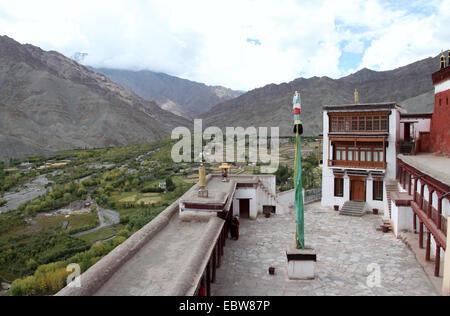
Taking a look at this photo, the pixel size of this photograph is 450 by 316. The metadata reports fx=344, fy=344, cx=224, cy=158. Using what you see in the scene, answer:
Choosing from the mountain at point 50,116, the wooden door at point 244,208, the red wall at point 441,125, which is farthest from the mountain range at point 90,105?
the wooden door at point 244,208

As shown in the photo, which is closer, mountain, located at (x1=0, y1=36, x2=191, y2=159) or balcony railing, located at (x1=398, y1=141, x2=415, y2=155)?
balcony railing, located at (x1=398, y1=141, x2=415, y2=155)

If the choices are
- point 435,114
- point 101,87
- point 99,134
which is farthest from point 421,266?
point 101,87

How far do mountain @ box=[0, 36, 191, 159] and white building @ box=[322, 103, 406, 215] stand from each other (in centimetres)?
6776

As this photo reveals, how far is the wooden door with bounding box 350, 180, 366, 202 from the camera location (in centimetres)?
1908

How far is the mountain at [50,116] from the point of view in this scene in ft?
248

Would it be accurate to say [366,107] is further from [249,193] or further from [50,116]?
[50,116]

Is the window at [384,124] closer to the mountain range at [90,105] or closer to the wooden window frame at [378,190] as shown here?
the wooden window frame at [378,190]

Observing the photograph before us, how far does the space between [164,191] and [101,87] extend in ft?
348

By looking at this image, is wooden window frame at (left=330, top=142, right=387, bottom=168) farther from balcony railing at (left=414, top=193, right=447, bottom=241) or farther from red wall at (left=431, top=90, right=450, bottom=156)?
balcony railing at (left=414, top=193, right=447, bottom=241)

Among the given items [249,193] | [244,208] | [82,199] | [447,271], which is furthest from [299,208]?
[82,199]

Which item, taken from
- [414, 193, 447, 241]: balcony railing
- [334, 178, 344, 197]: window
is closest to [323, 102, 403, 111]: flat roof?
[334, 178, 344, 197]: window

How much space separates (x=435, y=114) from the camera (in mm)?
16875

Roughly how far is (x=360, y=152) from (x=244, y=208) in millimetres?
7411

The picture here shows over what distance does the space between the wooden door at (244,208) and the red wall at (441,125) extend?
9258 mm
